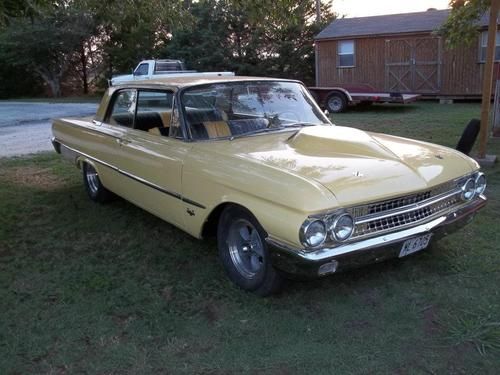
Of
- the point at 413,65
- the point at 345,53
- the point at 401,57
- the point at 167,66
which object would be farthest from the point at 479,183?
the point at 345,53

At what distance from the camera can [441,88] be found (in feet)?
63.9

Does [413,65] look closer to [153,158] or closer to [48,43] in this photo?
[153,158]

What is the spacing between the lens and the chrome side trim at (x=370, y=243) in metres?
3.09

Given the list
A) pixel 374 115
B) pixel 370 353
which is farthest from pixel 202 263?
pixel 374 115

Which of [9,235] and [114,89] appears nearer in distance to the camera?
[9,235]

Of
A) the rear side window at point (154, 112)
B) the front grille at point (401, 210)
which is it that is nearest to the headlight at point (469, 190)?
the front grille at point (401, 210)

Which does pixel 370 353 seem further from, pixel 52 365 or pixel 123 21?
pixel 123 21

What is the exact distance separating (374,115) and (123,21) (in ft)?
34.3

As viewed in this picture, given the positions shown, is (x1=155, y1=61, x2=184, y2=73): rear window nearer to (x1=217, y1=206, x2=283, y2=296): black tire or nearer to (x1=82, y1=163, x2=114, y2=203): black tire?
(x1=82, y1=163, x2=114, y2=203): black tire

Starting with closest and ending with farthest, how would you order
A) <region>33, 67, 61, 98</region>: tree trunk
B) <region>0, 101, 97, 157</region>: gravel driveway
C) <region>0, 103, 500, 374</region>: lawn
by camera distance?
<region>0, 103, 500, 374</region>: lawn < <region>0, 101, 97, 157</region>: gravel driveway < <region>33, 67, 61, 98</region>: tree trunk

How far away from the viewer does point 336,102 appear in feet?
59.1

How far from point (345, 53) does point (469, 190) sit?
1849 centimetres

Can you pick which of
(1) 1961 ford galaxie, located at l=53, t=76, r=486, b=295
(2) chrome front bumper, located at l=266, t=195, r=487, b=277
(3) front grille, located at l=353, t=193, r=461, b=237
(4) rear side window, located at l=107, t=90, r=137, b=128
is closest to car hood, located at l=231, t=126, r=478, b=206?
(1) 1961 ford galaxie, located at l=53, t=76, r=486, b=295

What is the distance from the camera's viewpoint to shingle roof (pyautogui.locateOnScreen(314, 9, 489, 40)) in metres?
19.6
